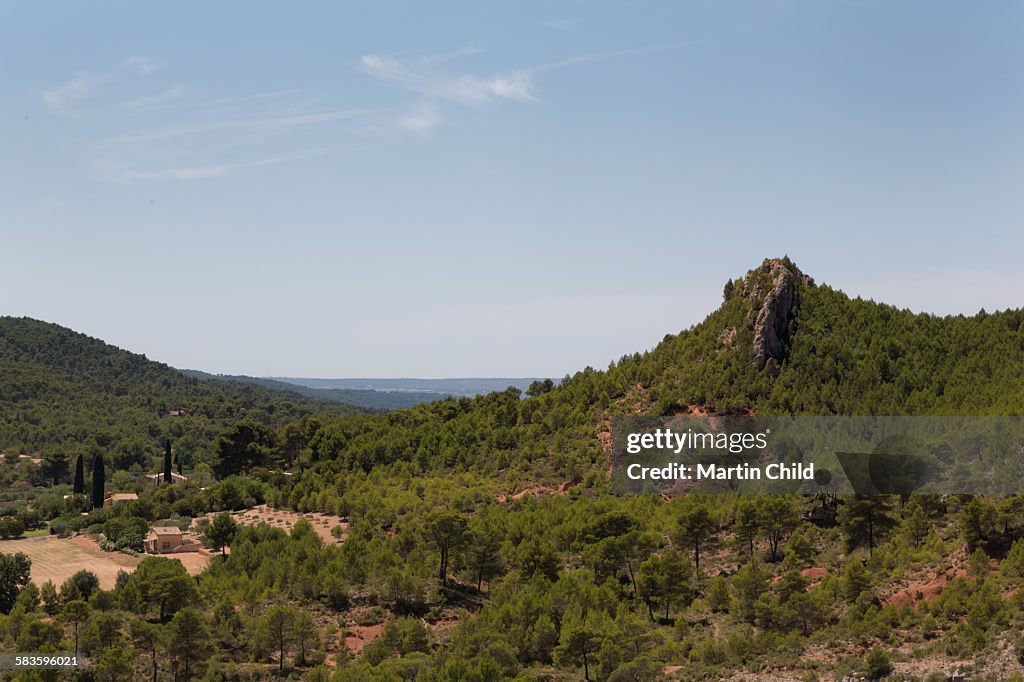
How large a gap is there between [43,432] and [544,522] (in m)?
148

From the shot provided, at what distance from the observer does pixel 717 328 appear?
103 m

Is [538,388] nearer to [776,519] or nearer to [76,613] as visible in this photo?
[776,519]

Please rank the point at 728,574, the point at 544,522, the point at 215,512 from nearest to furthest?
the point at 728,574 → the point at 544,522 → the point at 215,512

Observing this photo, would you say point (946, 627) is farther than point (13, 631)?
No

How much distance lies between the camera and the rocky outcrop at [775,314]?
307 ft

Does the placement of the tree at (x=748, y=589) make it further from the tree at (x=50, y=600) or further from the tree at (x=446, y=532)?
the tree at (x=50, y=600)

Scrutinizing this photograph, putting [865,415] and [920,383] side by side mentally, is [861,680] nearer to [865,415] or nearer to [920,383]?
[865,415]

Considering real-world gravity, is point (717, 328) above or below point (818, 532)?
above

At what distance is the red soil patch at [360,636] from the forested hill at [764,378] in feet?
119

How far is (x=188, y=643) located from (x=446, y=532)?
2213 cm

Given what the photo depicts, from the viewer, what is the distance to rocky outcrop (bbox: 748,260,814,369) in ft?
307

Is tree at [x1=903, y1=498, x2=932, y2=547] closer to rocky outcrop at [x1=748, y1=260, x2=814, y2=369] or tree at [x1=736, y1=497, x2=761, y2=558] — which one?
tree at [x1=736, y1=497, x2=761, y2=558]

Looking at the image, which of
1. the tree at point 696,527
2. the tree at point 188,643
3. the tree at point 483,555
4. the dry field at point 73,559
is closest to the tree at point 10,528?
the dry field at point 73,559

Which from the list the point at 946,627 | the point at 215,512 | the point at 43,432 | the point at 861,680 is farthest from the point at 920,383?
the point at 43,432
